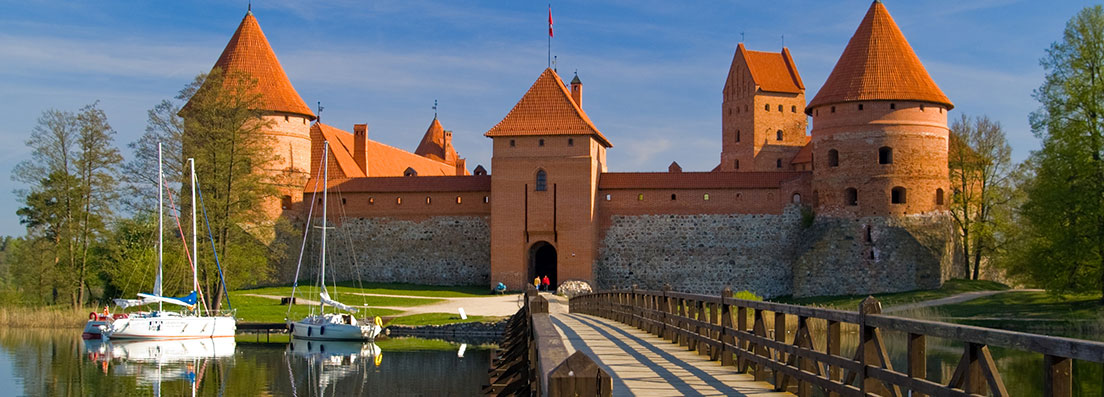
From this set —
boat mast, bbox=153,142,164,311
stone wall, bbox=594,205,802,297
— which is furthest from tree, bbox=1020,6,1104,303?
boat mast, bbox=153,142,164,311

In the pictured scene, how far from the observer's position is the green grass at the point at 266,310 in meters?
31.6

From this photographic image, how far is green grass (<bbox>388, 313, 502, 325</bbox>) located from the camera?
30.2m

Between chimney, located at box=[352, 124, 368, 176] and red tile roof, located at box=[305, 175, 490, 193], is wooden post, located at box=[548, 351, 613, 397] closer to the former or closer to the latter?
red tile roof, located at box=[305, 175, 490, 193]

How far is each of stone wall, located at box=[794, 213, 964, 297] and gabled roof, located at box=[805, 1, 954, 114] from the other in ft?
13.0

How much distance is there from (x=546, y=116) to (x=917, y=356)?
31.2 m

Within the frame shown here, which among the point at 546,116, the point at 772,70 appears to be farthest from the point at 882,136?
the point at 772,70

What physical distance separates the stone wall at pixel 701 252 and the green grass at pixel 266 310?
29.2 ft

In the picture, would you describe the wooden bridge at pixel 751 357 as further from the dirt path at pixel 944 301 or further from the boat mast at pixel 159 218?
the boat mast at pixel 159 218

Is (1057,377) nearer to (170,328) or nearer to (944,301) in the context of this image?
(170,328)

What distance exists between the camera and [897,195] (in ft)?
115

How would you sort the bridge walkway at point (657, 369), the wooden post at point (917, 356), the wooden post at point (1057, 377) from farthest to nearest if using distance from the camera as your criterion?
the bridge walkway at point (657, 369), the wooden post at point (917, 356), the wooden post at point (1057, 377)

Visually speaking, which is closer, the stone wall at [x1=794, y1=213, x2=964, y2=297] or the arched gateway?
the stone wall at [x1=794, y1=213, x2=964, y2=297]

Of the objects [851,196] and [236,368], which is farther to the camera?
[851,196]

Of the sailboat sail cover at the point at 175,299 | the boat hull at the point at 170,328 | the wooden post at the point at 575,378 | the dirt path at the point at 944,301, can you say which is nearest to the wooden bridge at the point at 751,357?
the wooden post at the point at 575,378
